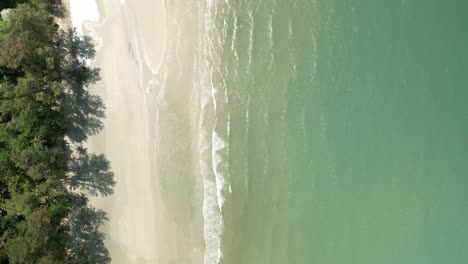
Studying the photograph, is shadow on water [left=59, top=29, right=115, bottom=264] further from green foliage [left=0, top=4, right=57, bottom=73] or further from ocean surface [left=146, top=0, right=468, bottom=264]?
ocean surface [left=146, top=0, right=468, bottom=264]

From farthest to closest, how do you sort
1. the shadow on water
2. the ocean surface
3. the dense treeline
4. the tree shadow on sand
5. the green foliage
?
the ocean surface
the tree shadow on sand
the shadow on water
the dense treeline
the green foliage

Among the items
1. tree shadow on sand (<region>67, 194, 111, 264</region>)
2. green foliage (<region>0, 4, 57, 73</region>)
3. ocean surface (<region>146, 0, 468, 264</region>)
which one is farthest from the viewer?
ocean surface (<region>146, 0, 468, 264</region>)

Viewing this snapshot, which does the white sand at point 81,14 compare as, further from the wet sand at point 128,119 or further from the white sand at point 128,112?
the wet sand at point 128,119

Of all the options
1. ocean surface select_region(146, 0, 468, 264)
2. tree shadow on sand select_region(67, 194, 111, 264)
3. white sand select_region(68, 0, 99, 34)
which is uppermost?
white sand select_region(68, 0, 99, 34)

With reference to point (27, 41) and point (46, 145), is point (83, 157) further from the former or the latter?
point (27, 41)

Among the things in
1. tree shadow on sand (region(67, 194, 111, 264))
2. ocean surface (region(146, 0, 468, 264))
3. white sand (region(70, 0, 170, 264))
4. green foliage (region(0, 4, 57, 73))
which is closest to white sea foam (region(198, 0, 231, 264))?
ocean surface (region(146, 0, 468, 264))

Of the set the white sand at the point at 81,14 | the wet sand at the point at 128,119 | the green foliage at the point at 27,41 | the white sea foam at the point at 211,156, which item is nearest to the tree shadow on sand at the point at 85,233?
the wet sand at the point at 128,119
